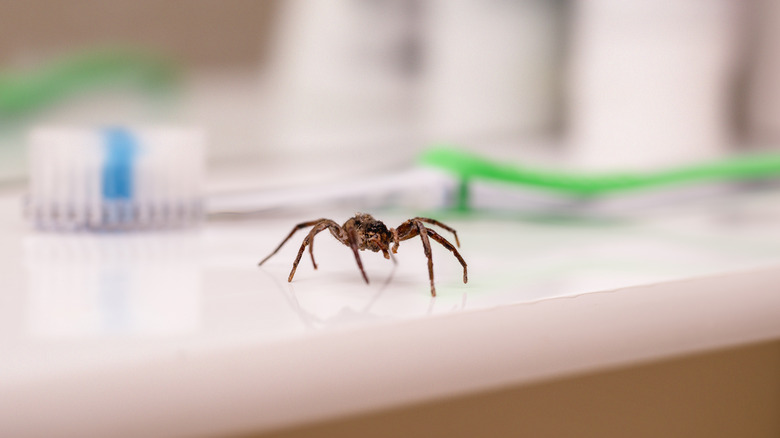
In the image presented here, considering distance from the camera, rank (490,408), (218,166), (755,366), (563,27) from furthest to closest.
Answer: (563,27), (218,166), (755,366), (490,408)

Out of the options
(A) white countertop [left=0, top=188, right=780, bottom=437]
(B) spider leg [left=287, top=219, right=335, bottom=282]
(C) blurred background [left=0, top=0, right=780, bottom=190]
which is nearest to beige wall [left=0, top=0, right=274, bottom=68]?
(C) blurred background [left=0, top=0, right=780, bottom=190]

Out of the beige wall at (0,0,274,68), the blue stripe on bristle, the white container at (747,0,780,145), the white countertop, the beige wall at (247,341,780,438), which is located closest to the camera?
the white countertop

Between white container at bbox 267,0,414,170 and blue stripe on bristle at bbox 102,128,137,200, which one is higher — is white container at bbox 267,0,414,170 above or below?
above

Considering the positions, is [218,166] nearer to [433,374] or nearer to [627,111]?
[627,111]

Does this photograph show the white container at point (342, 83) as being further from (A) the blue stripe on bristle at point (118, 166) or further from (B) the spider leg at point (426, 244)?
(B) the spider leg at point (426, 244)

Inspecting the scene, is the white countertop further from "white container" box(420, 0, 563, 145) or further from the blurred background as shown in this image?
"white container" box(420, 0, 563, 145)

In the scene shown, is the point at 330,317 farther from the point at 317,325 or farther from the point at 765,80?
the point at 765,80

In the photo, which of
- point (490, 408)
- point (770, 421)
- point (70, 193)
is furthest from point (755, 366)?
point (70, 193)
